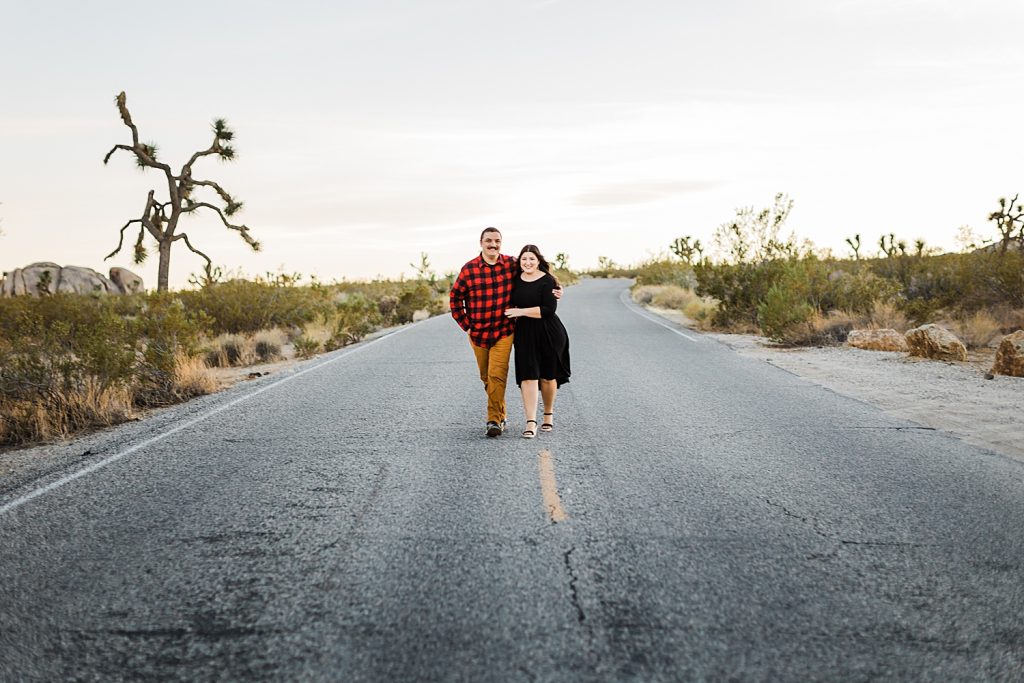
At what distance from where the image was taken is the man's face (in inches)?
277

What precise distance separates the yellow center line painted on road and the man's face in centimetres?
187

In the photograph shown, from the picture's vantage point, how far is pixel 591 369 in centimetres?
1235

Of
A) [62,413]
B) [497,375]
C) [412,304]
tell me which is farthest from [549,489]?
[412,304]

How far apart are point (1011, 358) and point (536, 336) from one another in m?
8.65

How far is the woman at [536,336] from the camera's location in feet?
23.4

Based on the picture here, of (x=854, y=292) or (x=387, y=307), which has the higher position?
(x=854, y=292)

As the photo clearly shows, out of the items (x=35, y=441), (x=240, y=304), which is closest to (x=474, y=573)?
(x=35, y=441)

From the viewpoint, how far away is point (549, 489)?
5469mm

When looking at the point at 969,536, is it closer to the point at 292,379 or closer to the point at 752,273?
the point at 292,379

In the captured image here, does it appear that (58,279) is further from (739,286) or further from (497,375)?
(497,375)

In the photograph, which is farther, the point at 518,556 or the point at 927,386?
the point at 927,386

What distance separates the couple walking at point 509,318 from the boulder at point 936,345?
941 centimetres

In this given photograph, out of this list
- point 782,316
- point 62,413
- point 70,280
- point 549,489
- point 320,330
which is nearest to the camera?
point 549,489

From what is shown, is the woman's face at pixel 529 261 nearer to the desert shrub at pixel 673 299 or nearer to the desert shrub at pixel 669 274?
the desert shrub at pixel 673 299
